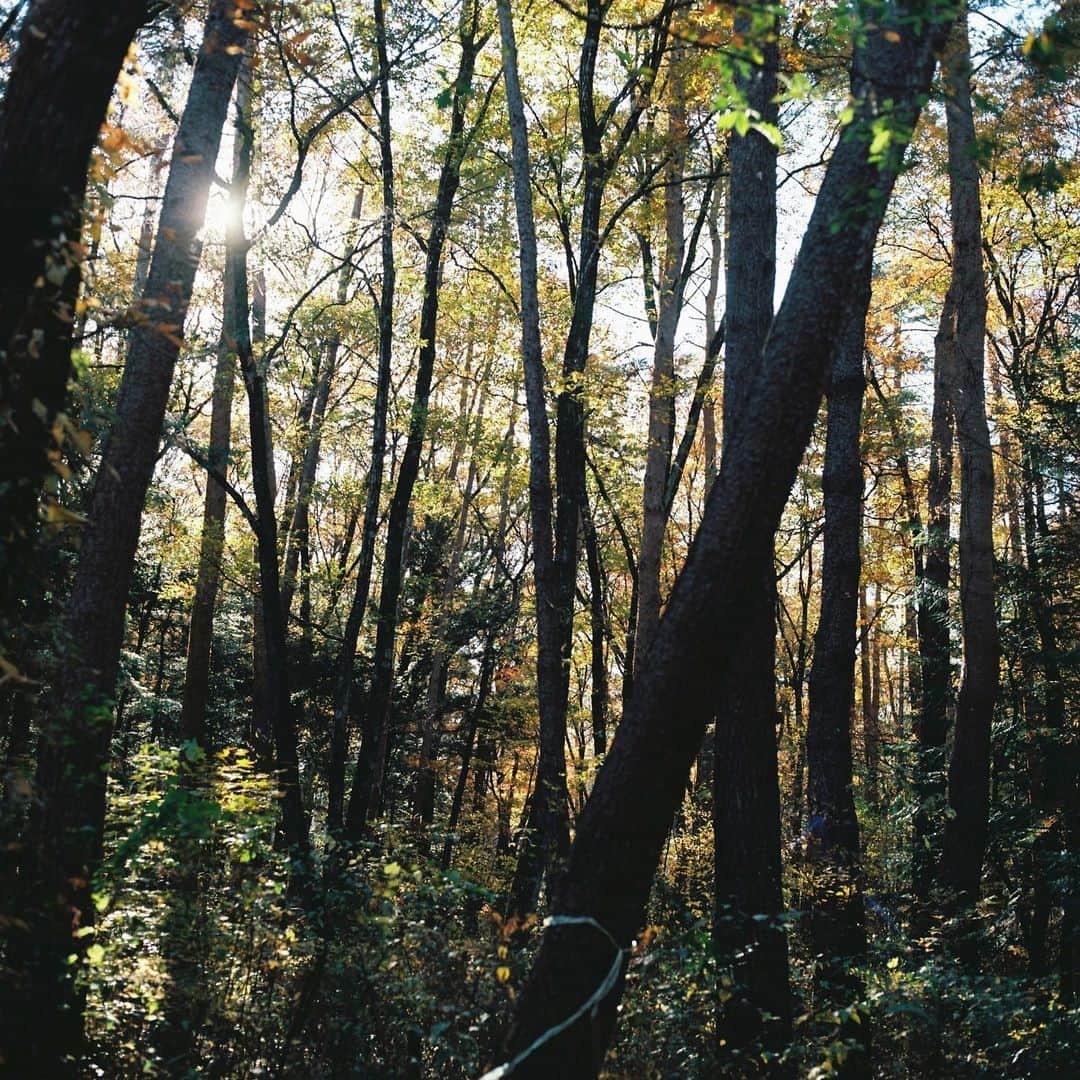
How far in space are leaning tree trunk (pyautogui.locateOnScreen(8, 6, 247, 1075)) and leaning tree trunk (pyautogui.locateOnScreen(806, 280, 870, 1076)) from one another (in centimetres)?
490

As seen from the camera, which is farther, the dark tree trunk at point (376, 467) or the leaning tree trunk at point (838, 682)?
the dark tree trunk at point (376, 467)

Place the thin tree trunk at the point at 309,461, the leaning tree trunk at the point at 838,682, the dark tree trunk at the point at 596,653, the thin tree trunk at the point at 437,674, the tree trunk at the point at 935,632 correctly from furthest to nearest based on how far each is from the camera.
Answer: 1. the thin tree trunk at the point at 437,674
2. the thin tree trunk at the point at 309,461
3. the dark tree trunk at the point at 596,653
4. the tree trunk at the point at 935,632
5. the leaning tree trunk at the point at 838,682

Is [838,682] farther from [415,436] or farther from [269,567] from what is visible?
[415,436]

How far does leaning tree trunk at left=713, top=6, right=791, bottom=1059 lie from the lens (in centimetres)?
518

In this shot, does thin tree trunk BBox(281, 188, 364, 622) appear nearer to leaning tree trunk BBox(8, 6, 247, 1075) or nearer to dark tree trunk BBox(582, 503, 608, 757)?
dark tree trunk BBox(582, 503, 608, 757)

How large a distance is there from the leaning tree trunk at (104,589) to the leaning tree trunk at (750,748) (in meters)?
3.13

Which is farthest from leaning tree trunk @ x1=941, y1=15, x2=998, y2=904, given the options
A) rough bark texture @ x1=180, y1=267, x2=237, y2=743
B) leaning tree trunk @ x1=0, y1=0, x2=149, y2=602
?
rough bark texture @ x1=180, y1=267, x2=237, y2=743

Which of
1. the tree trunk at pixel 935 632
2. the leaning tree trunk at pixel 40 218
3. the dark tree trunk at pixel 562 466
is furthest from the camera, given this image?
the tree trunk at pixel 935 632

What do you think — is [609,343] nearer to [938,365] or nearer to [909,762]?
[938,365]

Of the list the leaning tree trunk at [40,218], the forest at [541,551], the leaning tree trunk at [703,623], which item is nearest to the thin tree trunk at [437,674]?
the forest at [541,551]

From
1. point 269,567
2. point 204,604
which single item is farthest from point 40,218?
point 204,604

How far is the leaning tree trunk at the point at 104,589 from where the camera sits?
162 inches

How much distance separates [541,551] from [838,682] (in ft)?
10.2

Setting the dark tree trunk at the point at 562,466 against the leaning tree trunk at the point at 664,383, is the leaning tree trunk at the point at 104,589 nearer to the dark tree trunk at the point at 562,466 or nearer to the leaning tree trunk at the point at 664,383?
the dark tree trunk at the point at 562,466
